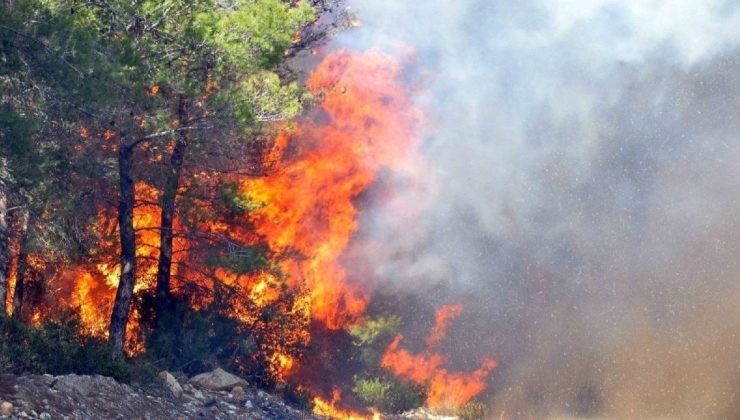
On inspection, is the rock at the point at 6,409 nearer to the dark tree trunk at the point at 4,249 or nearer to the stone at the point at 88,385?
the stone at the point at 88,385

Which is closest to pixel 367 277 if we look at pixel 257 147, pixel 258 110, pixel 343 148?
pixel 343 148

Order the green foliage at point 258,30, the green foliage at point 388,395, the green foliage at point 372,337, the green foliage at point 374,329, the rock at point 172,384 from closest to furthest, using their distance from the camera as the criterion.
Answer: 1. the rock at point 172,384
2. the green foliage at point 258,30
3. the green foliage at point 388,395
4. the green foliage at point 372,337
5. the green foliage at point 374,329

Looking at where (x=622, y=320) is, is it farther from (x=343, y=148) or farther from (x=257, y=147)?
(x=257, y=147)

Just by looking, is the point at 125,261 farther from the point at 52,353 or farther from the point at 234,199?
the point at 52,353

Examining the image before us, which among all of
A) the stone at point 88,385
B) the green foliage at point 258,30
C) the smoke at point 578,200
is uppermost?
the smoke at point 578,200

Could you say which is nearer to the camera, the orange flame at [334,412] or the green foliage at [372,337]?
the orange flame at [334,412]

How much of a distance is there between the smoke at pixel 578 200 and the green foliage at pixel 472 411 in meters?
1.03

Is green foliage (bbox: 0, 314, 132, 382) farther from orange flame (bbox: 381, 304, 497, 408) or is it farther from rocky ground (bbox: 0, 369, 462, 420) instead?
orange flame (bbox: 381, 304, 497, 408)

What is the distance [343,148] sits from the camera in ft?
78.9

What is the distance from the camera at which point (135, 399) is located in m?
13.1

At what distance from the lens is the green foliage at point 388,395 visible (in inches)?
849

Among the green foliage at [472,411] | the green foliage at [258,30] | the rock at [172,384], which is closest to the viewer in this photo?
the rock at [172,384]

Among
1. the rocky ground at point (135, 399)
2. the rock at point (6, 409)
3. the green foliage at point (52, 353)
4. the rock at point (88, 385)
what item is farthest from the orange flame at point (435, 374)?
the rock at point (6, 409)

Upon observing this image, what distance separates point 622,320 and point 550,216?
4.62 metres
